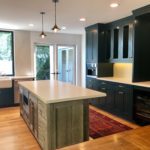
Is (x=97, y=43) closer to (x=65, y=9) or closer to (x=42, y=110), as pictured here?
(x=65, y=9)

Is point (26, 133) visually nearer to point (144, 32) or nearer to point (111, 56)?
point (111, 56)

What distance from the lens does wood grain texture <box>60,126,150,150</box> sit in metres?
1.19

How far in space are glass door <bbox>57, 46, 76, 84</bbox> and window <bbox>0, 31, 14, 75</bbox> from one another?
198cm

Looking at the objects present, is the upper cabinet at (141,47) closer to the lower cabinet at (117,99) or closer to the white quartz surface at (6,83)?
the lower cabinet at (117,99)

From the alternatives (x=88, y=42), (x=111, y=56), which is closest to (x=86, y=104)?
(x=111, y=56)

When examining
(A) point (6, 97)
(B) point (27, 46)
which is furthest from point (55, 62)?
(A) point (6, 97)

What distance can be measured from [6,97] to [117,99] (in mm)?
3450

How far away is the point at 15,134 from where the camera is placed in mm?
3492

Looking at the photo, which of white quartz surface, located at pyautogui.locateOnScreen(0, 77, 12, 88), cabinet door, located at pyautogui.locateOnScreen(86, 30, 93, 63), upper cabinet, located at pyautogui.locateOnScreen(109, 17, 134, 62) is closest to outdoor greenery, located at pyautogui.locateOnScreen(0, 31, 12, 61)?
white quartz surface, located at pyautogui.locateOnScreen(0, 77, 12, 88)

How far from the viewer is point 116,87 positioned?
4391mm

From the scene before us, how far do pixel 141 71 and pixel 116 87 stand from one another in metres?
0.73

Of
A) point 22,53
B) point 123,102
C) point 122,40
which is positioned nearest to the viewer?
point 123,102

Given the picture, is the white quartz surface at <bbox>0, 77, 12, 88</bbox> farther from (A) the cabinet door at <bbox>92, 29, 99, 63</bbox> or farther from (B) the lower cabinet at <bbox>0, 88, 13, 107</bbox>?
(A) the cabinet door at <bbox>92, 29, 99, 63</bbox>

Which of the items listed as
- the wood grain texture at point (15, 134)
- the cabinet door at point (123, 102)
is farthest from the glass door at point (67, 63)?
the cabinet door at point (123, 102)
